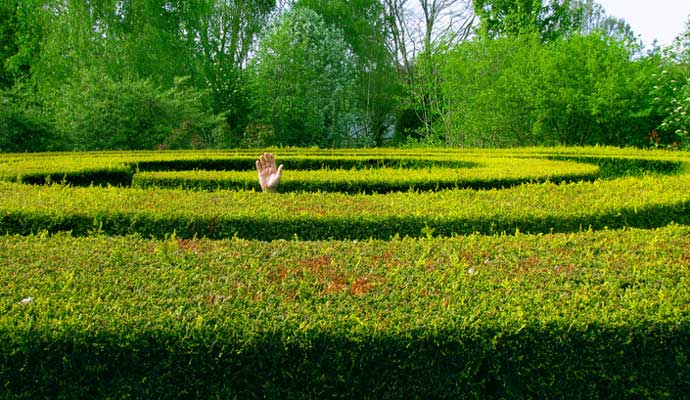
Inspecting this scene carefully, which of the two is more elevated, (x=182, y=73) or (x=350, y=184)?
(x=182, y=73)

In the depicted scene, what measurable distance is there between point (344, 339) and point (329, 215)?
7.59 feet

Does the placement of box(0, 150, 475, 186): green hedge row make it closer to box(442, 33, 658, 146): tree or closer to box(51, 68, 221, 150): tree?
box(51, 68, 221, 150): tree

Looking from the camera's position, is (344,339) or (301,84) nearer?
(344,339)

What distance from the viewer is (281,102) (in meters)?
23.7

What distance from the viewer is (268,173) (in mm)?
6699

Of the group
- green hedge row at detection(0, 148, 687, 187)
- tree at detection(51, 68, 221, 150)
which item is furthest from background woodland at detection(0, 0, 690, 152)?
green hedge row at detection(0, 148, 687, 187)

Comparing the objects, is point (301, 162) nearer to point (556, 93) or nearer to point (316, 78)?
point (556, 93)

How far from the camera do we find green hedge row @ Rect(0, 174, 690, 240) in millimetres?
4512

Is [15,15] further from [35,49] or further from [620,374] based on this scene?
[620,374]

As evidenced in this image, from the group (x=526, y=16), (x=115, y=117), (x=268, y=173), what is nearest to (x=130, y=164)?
(x=268, y=173)

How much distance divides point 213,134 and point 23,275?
65.0 feet

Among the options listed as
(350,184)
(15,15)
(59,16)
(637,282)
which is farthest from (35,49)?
(637,282)

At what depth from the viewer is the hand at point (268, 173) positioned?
6.52m

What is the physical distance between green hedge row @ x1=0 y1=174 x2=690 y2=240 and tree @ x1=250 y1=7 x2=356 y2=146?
59.7 ft
